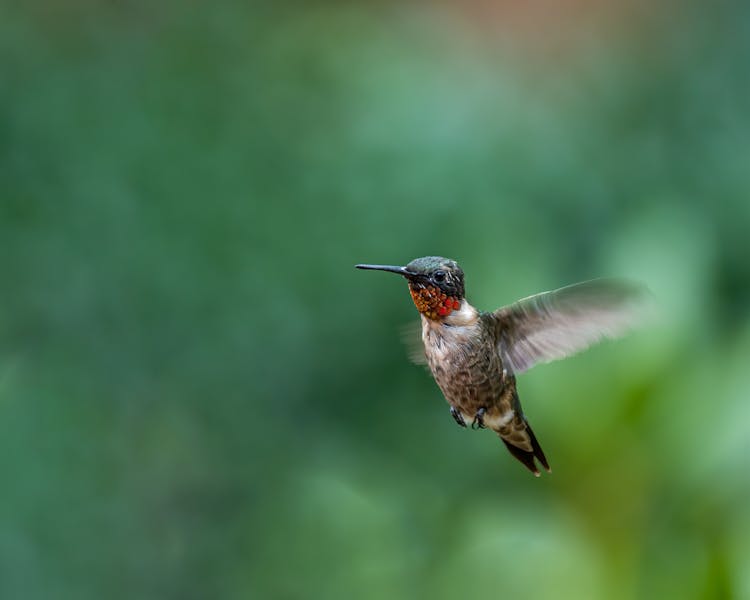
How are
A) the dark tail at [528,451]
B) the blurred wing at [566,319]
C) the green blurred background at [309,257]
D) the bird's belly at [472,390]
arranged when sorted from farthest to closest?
the green blurred background at [309,257] → the dark tail at [528,451] → the bird's belly at [472,390] → the blurred wing at [566,319]

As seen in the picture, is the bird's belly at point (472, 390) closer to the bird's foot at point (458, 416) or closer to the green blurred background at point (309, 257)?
the bird's foot at point (458, 416)

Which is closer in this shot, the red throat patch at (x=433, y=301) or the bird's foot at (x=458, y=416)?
the red throat patch at (x=433, y=301)

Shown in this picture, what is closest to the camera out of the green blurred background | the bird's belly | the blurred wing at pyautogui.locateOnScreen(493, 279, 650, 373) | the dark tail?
the blurred wing at pyautogui.locateOnScreen(493, 279, 650, 373)

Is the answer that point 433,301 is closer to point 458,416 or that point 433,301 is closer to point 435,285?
point 435,285

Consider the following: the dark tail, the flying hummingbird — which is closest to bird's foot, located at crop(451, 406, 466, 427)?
the flying hummingbird

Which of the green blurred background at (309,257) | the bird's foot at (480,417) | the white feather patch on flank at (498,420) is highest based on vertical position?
the green blurred background at (309,257)

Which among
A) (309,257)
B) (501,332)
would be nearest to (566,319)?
(501,332)

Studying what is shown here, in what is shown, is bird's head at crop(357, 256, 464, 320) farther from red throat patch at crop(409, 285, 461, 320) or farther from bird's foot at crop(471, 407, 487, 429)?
bird's foot at crop(471, 407, 487, 429)

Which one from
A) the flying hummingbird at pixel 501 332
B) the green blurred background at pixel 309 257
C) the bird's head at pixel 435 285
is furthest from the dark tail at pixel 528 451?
the green blurred background at pixel 309 257

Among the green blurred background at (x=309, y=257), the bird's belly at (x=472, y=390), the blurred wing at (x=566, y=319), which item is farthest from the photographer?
the green blurred background at (x=309, y=257)
